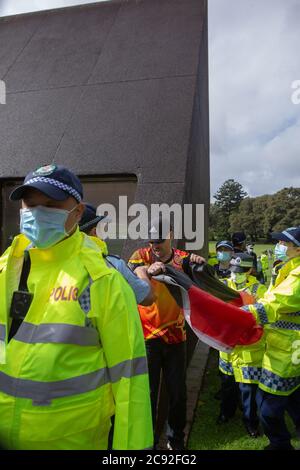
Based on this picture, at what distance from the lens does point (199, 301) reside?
2867 mm

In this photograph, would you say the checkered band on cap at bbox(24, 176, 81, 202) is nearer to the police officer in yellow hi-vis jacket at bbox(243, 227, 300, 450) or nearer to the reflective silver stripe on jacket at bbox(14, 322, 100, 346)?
the reflective silver stripe on jacket at bbox(14, 322, 100, 346)

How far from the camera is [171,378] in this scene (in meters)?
3.22

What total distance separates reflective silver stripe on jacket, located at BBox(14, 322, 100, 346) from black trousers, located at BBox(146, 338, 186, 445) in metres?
1.86

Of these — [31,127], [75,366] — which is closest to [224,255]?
[31,127]

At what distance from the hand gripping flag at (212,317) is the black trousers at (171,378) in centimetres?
46

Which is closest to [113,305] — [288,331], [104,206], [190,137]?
[288,331]

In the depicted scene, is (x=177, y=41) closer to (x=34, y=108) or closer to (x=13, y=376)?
(x=34, y=108)

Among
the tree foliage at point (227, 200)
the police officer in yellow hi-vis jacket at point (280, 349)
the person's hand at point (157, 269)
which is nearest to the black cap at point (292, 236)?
the police officer in yellow hi-vis jacket at point (280, 349)

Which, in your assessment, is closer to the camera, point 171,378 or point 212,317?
point 212,317

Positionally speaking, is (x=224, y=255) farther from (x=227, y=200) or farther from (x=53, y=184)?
(x=227, y=200)

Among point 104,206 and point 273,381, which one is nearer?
point 273,381

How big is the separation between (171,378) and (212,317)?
792 millimetres

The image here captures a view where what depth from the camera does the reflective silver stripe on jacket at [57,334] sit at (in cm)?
138

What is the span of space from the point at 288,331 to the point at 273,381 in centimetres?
43
